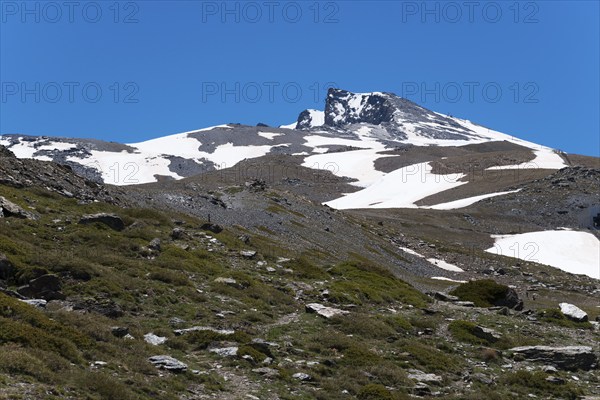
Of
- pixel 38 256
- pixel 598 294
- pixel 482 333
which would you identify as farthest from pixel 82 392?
pixel 598 294

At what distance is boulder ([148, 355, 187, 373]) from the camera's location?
58.1ft

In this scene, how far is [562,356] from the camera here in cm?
2525

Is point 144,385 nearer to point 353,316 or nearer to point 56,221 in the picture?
point 353,316

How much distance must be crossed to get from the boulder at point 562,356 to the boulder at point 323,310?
7.53 meters

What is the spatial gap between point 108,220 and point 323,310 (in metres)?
14.7

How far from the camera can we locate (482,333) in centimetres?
2761

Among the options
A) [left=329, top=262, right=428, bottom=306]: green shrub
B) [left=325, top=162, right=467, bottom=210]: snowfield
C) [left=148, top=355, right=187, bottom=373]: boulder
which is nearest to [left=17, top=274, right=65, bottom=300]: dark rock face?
[left=148, top=355, right=187, bottom=373]: boulder

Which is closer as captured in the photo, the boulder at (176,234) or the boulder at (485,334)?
the boulder at (485,334)

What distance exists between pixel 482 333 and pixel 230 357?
42.7 ft

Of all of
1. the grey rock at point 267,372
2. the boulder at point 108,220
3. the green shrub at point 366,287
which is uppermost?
the boulder at point 108,220

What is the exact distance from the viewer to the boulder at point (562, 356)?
81.7ft

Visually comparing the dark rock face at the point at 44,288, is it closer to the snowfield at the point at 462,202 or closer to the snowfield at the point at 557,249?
the snowfield at the point at 557,249

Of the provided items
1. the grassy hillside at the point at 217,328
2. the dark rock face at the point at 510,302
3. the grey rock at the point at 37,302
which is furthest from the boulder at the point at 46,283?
the dark rock face at the point at 510,302

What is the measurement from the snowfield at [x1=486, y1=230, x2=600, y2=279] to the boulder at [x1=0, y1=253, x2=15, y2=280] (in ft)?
233
